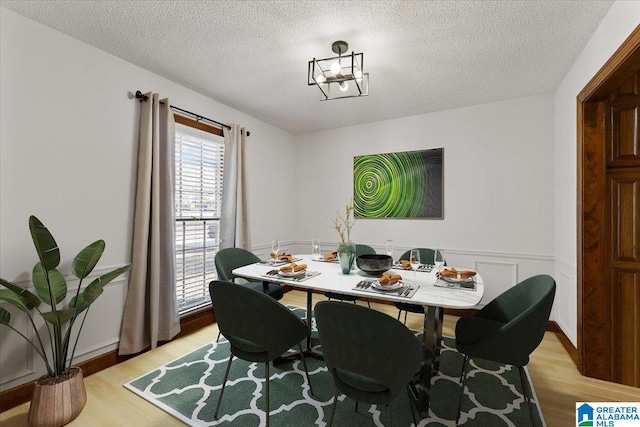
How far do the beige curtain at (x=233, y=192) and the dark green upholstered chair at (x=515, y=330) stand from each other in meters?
2.72

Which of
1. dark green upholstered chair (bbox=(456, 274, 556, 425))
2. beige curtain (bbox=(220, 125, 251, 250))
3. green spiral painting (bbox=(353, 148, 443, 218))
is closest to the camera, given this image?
dark green upholstered chair (bbox=(456, 274, 556, 425))

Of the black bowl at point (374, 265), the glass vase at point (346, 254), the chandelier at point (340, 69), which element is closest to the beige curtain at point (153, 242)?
the chandelier at point (340, 69)

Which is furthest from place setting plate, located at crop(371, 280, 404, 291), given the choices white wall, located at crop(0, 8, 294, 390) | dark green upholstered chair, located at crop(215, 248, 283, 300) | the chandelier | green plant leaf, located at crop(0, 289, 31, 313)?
white wall, located at crop(0, 8, 294, 390)

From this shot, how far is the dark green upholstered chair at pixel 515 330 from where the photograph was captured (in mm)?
1571

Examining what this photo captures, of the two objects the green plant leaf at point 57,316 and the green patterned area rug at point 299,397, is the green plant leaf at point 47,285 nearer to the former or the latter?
the green plant leaf at point 57,316

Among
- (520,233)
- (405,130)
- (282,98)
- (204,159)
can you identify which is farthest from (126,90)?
(520,233)

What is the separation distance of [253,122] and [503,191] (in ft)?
11.4

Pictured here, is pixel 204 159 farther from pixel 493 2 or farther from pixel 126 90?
pixel 493 2

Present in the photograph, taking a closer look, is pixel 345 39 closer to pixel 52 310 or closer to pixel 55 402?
pixel 52 310

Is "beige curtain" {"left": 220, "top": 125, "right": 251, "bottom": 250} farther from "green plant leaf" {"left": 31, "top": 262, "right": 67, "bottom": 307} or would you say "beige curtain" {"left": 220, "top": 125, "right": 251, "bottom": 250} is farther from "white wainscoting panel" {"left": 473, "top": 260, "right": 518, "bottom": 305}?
"white wainscoting panel" {"left": 473, "top": 260, "right": 518, "bottom": 305}

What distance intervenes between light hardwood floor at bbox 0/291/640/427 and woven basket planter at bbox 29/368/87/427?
89 mm

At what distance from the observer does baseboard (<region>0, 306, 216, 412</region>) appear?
1929 millimetres

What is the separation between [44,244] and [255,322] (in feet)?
4.60

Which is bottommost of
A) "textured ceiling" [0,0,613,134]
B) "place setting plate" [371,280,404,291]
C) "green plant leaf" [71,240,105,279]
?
"place setting plate" [371,280,404,291]
